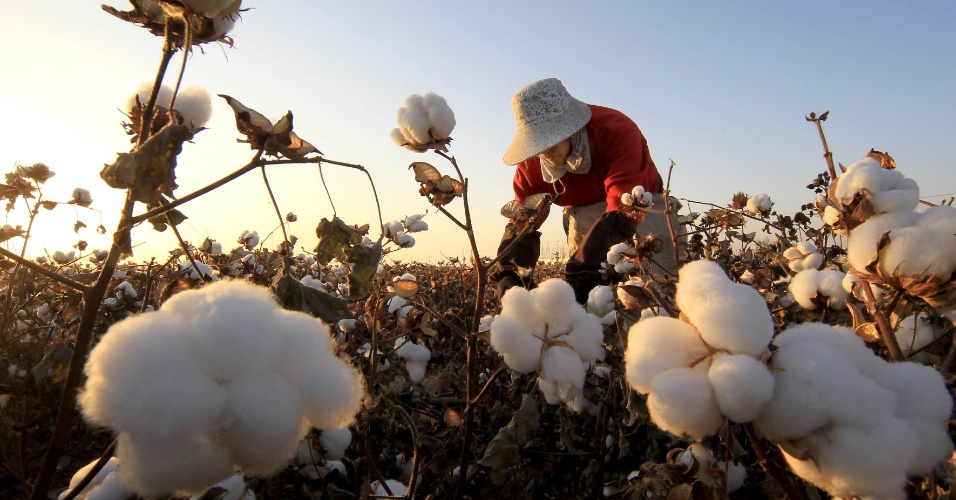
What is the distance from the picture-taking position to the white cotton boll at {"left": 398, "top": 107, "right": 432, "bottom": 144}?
1749 mm

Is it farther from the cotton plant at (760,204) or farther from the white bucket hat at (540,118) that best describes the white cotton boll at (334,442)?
the cotton plant at (760,204)

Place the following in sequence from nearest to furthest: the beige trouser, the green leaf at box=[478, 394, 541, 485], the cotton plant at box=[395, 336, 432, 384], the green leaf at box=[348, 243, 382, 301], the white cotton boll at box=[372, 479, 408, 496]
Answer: the green leaf at box=[348, 243, 382, 301]
the green leaf at box=[478, 394, 541, 485]
the white cotton boll at box=[372, 479, 408, 496]
the cotton plant at box=[395, 336, 432, 384]
the beige trouser

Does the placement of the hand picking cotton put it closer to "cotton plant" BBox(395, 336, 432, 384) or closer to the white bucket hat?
"cotton plant" BBox(395, 336, 432, 384)

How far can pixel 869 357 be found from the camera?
789 millimetres

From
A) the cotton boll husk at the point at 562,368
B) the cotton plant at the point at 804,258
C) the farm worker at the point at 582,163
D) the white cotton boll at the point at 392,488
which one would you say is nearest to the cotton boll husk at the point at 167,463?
the cotton boll husk at the point at 562,368

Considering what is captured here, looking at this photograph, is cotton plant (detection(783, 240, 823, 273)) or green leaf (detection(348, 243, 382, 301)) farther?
cotton plant (detection(783, 240, 823, 273))

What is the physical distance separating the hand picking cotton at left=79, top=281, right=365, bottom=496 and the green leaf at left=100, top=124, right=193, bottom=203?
0.24 meters

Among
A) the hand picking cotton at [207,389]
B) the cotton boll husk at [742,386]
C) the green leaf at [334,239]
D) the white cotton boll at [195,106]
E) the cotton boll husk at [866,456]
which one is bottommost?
the cotton boll husk at [866,456]

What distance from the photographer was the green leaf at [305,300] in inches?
39.8

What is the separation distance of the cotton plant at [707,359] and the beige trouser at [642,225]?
324 cm

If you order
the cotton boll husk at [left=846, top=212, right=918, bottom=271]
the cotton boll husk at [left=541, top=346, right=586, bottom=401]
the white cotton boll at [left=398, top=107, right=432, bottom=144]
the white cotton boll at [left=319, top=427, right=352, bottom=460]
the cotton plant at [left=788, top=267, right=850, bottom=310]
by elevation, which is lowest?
the white cotton boll at [left=319, top=427, right=352, bottom=460]

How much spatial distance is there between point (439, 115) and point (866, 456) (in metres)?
1.39

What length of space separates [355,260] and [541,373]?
0.52 m

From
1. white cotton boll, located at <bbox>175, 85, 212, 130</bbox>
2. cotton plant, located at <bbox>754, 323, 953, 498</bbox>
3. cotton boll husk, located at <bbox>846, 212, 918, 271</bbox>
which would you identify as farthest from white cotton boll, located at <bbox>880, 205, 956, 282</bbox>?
white cotton boll, located at <bbox>175, 85, 212, 130</bbox>
